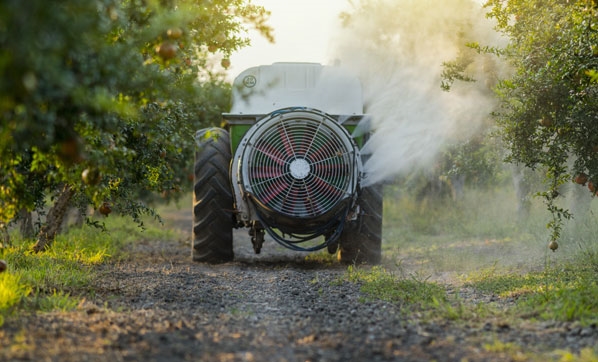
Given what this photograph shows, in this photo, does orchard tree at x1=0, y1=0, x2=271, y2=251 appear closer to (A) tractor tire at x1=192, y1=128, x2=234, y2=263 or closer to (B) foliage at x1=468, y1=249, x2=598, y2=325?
(A) tractor tire at x1=192, y1=128, x2=234, y2=263

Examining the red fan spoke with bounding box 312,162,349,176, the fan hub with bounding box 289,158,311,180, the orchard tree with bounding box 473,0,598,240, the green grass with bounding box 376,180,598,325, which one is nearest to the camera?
the green grass with bounding box 376,180,598,325

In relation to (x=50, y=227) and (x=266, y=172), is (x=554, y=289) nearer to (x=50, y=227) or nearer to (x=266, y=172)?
(x=266, y=172)

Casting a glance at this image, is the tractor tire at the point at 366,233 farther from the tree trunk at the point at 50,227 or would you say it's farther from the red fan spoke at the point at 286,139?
the tree trunk at the point at 50,227

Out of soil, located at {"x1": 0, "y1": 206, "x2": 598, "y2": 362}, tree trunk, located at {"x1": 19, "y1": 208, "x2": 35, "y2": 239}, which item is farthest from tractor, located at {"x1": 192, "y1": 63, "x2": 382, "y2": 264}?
tree trunk, located at {"x1": 19, "y1": 208, "x2": 35, "y2": 239}

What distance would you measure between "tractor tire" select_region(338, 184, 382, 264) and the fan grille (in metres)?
1.07

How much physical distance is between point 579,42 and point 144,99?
4202 millimetres

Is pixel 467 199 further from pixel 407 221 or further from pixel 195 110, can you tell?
pixel 195 110

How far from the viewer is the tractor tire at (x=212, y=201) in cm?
1019

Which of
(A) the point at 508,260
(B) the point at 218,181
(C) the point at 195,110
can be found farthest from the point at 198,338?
(C) the point at 195,110

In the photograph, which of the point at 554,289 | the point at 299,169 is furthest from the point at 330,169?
the point at 554,289

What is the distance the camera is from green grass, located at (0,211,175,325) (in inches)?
238

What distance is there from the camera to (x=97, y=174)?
5.69m

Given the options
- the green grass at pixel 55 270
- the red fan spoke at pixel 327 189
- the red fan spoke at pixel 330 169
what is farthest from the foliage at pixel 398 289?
the green grass at pixel 55 270

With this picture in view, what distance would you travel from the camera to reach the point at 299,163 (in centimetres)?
916
